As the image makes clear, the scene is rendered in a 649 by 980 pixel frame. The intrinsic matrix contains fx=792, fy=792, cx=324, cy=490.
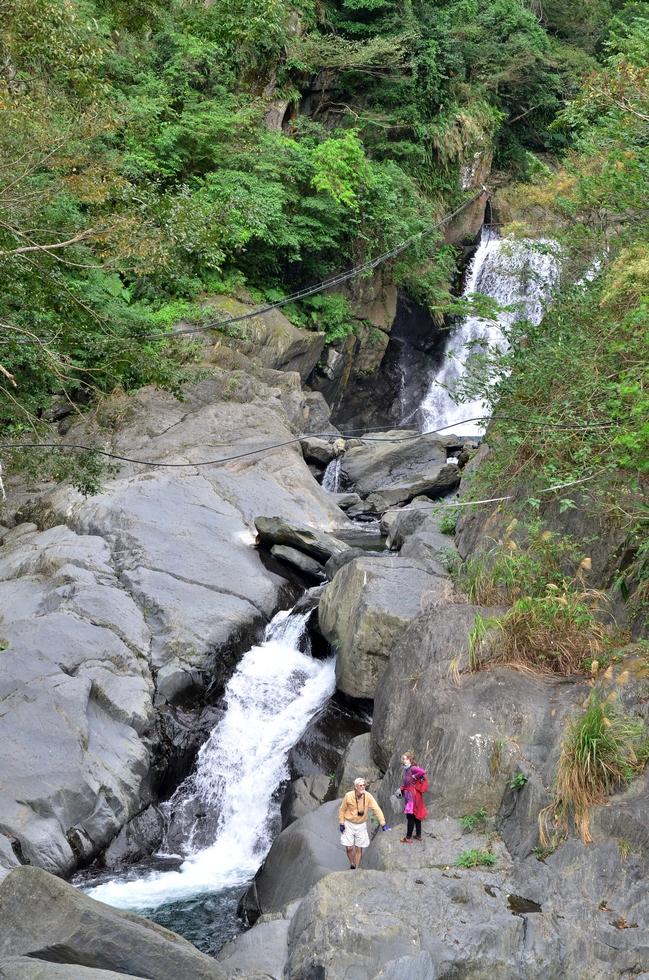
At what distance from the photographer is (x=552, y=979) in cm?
630

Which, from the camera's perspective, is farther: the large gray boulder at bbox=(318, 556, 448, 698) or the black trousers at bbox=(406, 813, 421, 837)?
the large gray boulder at bbox=(318, 556, 448, 698)

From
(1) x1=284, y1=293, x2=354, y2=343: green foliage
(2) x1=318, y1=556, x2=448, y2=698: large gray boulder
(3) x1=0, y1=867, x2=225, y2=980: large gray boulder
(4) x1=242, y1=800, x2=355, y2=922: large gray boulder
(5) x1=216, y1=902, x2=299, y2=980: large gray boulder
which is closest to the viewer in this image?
(3) x1=0, y1=867, x2=225, y2=980: large gray boulder

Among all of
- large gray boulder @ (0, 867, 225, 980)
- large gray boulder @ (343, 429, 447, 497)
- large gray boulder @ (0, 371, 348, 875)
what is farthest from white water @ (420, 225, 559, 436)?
large gray boulder @ (0, 867, 225, 980)

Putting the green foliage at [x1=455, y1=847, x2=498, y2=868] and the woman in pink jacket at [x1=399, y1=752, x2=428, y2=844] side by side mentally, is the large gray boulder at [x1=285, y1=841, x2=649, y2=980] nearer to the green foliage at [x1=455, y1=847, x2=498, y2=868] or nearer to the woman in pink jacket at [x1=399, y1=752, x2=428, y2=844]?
the green foliage at [x1=455, y1=847, x2=498, y2=868]

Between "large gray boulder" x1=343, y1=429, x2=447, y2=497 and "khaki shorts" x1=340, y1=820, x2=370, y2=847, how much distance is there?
13.1 metres

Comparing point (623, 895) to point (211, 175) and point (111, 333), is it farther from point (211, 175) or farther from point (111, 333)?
point (211, 175)

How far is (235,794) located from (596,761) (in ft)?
17.8

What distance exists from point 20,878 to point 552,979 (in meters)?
4.38

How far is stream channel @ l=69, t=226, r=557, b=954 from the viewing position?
29.5ft

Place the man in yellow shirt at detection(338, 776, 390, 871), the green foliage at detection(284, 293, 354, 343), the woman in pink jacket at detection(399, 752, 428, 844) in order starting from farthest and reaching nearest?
the green foliage at detection(284, 293, 354, 343)
the man in yellow shirt at detection(338, 776, 390, 871)
the woman in pink jacket at detection(399, 752, 428, 844)

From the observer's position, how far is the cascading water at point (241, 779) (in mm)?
9453

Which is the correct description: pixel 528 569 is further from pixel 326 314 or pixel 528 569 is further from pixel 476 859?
pixel 326 314

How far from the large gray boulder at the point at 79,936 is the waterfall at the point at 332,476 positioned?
49.5 ft

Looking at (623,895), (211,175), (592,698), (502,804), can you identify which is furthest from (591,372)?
(211,175)
